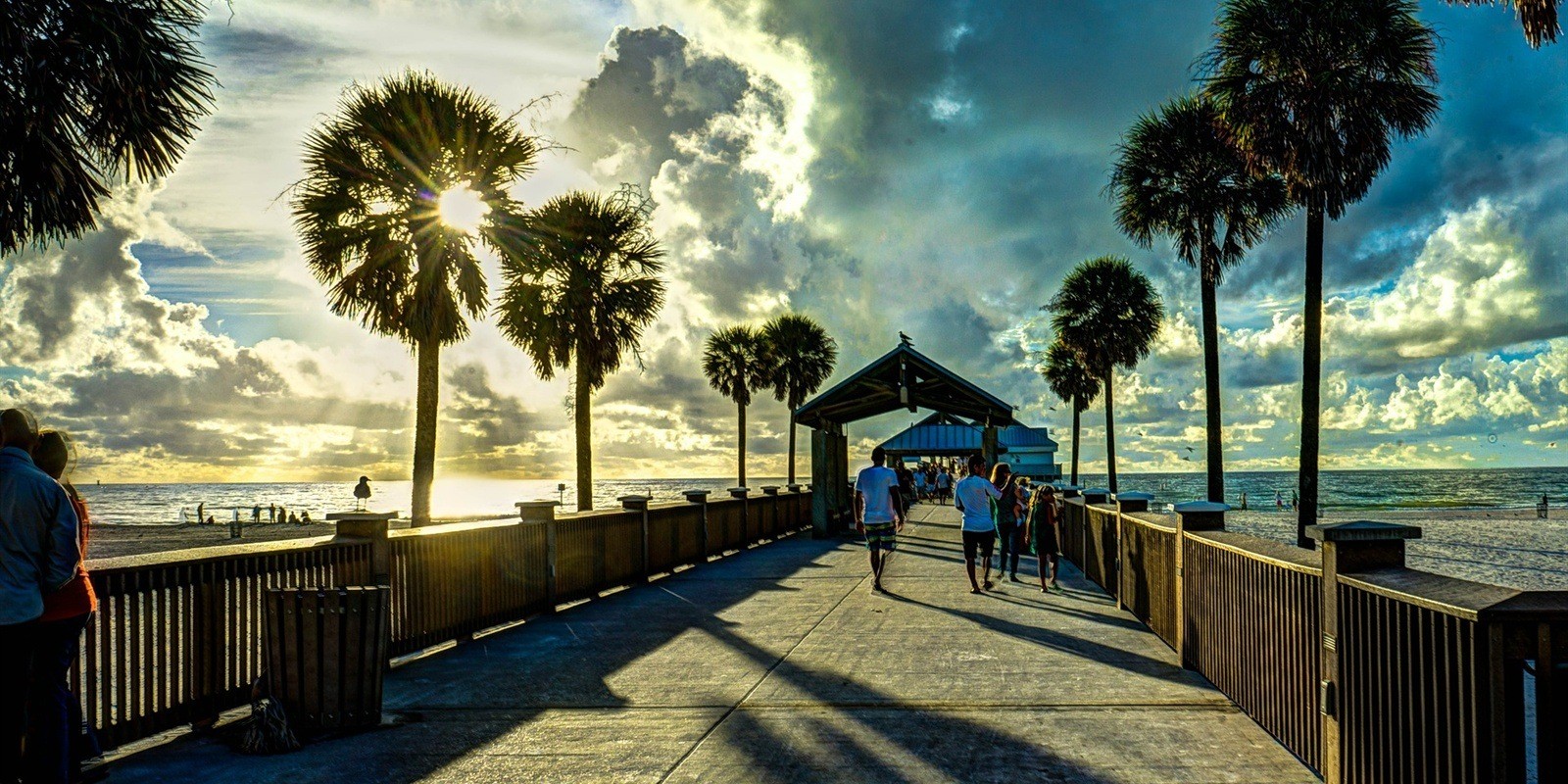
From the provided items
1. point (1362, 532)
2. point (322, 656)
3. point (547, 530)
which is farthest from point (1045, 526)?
point (322, 656)

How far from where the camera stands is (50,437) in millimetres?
5469

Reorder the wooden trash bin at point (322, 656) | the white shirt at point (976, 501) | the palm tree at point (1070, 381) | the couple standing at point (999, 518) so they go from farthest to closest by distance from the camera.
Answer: the palm tree at point (1070, 381)
the couple standing at point (999, 518)
the white shirt at point (976, 501)
the wooden trash bin at point (322, 656)

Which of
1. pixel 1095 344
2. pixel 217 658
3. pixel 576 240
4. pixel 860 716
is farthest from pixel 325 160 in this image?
pixel 1095 344

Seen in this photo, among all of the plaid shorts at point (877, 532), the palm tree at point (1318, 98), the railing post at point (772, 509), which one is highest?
the palm tree at point (1318, 98)

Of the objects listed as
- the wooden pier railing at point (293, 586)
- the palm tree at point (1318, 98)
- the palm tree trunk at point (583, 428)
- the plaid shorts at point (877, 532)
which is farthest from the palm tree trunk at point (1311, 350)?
the palm tree trunk at point (583, 428)

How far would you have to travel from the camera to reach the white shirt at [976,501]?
509 inches

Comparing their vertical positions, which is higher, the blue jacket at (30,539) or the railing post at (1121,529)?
the blue jacket at (30,539)

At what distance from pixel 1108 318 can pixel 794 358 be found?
1896 centimetres

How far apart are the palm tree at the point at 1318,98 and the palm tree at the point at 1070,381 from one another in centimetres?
3096

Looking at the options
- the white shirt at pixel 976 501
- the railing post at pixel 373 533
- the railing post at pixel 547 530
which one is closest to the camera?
the railing post at pixel 373 533

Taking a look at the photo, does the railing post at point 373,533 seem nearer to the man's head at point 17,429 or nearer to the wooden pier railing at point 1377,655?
the man's head at point 17,429

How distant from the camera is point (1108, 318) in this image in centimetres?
4253

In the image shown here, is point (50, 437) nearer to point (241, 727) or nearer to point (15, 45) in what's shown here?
point (241, 727)

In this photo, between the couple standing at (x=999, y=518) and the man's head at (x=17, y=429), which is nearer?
the man's head at (x=17, y=429)
